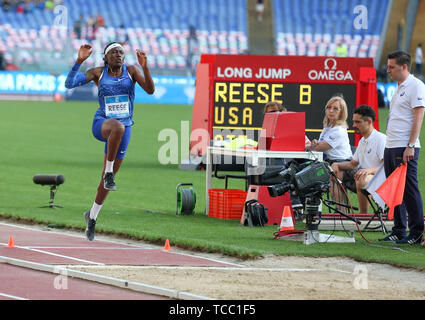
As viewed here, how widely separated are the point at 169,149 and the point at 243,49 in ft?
82.6

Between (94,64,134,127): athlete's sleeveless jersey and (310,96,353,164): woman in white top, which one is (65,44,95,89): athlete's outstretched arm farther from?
(310,96,353,164): woman in white top

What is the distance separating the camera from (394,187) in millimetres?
9641

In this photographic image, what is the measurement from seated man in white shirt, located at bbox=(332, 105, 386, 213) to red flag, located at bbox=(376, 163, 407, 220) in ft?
5.12

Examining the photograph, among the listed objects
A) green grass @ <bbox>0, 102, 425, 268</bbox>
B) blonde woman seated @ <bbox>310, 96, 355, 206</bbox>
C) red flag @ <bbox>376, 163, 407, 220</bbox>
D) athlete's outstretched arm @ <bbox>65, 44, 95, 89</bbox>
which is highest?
athlete's outstretched arm @ <bbox>65, 44, 95, 89</bbox>

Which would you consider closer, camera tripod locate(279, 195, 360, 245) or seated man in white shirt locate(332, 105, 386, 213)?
camera tripod locate(279, 195, 360, 245)

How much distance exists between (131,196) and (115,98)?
543cm

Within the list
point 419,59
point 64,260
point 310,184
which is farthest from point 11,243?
point 419,59

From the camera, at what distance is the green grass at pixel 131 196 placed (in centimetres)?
958

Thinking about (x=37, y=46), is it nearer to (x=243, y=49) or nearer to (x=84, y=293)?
(x=243, y=49)

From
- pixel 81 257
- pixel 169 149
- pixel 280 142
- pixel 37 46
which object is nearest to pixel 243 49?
pixel 37 46

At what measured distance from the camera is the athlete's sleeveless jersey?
950 cm

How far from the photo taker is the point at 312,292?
7.15 metres

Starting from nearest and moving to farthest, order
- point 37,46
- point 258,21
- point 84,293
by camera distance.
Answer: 1. point 84,293
2. point 37,46
3. point 258,21

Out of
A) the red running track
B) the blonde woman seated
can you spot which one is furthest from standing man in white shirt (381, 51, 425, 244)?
the blonde woman seated
